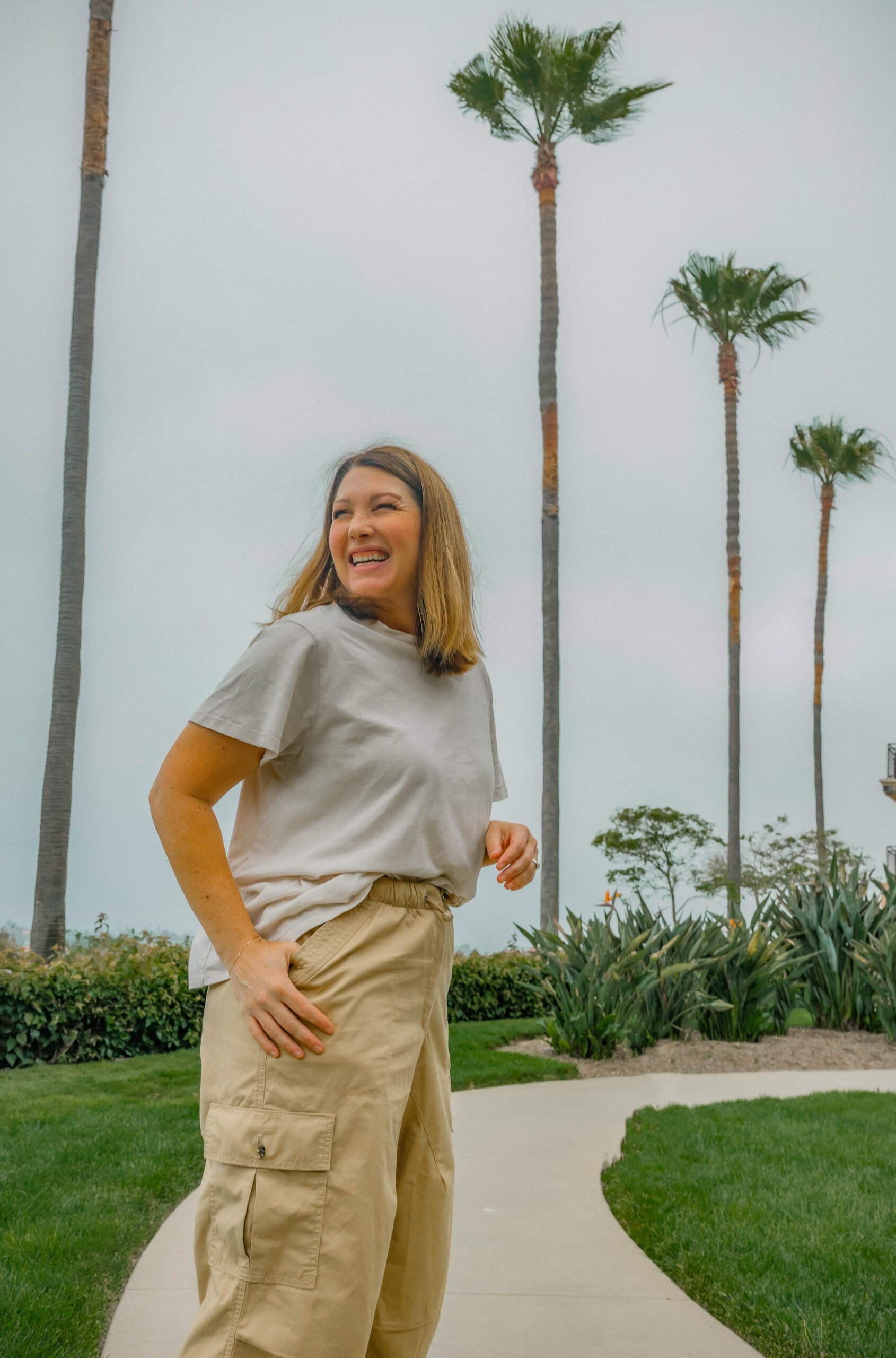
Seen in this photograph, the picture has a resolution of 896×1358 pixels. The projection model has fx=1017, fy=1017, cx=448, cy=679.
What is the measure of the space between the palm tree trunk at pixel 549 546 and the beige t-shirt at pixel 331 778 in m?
11.3

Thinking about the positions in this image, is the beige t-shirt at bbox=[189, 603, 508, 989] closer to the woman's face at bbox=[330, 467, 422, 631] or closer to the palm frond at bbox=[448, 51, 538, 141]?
the woman's face at bbox=[330, 467, 422, 631]

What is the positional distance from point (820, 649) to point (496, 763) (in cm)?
2881

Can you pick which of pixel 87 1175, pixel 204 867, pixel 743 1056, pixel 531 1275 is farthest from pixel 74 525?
pixel 204 867

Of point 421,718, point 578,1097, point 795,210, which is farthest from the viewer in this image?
point 795,210

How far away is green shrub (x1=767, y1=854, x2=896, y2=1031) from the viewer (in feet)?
30.6

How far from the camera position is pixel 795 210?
2130cm

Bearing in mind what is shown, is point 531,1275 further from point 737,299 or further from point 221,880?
point 737,299

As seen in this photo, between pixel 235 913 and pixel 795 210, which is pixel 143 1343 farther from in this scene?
pixel 795 210

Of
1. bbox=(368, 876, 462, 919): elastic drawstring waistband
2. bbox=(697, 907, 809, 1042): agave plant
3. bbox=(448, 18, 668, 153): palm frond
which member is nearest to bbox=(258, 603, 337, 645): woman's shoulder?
bbox=(368, 876, 462, 919): elastic drawstring waistband

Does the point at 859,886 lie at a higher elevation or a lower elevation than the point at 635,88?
lower

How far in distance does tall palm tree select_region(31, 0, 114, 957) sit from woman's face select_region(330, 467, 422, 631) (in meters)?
8.68

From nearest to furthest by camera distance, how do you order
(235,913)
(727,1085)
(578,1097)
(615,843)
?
(235,913)
(578,1097)
(727,1085)
(615,843)

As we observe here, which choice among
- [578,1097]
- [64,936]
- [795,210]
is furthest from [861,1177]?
[795,210]

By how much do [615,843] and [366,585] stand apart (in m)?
30.0
